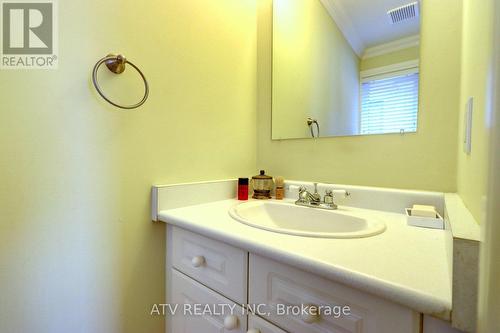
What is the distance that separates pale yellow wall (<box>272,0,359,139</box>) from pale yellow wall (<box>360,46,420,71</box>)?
4cm

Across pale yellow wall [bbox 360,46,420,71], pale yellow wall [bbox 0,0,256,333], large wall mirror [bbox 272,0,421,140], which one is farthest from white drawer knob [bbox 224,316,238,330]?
pale yellow wall [bbox 360,46,420,71]

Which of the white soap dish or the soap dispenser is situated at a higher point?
the soap dispenser

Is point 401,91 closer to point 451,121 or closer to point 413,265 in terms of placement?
point 451,121

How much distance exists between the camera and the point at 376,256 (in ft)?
1.67

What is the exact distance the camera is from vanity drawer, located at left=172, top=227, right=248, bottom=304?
0.64 m

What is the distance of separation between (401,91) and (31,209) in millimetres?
1254

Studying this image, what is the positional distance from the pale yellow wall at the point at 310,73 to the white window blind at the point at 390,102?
0.04 m

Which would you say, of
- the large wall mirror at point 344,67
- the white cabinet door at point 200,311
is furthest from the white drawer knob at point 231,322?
the large wall mirror at point 344,67

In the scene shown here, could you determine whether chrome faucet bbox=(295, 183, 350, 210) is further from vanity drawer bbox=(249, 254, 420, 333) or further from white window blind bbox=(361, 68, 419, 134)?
vanity drawer bbox=(249, 254, 420, 333)

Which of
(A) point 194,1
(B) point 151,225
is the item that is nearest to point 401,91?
(A) point 194,1

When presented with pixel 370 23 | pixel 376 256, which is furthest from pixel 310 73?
pixel 376 256

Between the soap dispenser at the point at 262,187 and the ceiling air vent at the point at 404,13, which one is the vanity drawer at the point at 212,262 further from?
the ceiling air vent at the point at 404,13

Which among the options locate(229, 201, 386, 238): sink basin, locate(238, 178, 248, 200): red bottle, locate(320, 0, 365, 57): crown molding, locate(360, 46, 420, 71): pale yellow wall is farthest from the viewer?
locate(238, 178, 248, 200): red bottle

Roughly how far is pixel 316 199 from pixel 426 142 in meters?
0.43
